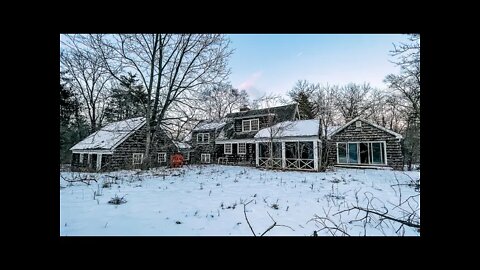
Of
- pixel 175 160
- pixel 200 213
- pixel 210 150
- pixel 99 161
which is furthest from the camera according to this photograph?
pixel 210 150

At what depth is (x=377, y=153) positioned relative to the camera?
37.1ft

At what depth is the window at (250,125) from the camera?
15.1 meters

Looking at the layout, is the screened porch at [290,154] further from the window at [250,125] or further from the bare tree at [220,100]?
the bare tree at [220,100]

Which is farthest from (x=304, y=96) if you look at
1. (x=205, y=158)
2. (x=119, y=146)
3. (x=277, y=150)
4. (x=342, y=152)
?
(x=119, y=146)

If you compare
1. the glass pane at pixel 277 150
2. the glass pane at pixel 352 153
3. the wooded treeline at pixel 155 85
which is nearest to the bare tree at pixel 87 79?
the wooded treeline at pixel 155 85

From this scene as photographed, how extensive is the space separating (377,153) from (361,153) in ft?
2.52

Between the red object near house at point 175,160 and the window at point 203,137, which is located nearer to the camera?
the red object near house at point 175,160

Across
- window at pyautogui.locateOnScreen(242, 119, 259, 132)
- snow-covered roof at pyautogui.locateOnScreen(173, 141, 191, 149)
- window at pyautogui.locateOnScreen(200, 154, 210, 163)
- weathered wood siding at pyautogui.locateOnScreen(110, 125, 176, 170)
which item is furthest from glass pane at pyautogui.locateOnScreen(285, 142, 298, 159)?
window at pyautogui.locateOnScreen(200, 154, 210, 163)

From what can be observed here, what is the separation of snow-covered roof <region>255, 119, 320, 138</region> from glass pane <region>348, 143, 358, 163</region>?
246cm

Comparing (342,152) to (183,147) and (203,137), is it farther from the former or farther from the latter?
(203,137)

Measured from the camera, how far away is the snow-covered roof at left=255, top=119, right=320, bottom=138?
11.3 metres

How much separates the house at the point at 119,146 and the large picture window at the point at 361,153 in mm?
9573
